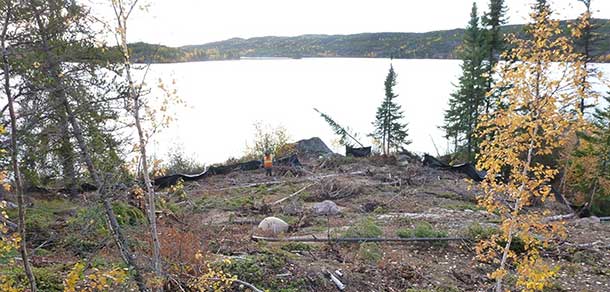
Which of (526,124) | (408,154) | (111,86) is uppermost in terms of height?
(111,86)

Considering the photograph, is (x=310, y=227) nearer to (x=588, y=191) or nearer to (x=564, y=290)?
(x=564, y=290)

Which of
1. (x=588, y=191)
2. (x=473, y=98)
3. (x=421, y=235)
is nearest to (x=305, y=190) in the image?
(x=421, y=235)

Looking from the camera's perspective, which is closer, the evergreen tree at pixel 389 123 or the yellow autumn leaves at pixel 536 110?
the yellow autumn leaves at pixel 536 110

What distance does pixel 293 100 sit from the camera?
63906 mm

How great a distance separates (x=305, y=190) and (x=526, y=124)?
38.5ft

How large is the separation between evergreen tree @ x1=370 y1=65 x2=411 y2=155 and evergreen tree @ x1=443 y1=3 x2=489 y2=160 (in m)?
5.84

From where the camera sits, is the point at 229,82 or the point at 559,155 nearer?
the point at 559,155

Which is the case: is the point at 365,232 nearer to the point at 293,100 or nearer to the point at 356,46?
the point at 293,100

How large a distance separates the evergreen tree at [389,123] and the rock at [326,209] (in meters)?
20.3

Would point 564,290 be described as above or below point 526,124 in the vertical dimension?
below

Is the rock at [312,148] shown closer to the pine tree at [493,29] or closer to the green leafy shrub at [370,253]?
the pine tree at [493,29]

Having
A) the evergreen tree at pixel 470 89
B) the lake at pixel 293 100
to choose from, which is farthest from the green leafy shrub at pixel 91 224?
the evergreen tree at pixel 470 89

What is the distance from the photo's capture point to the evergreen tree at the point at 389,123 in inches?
1292

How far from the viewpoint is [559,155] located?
84.9ft
